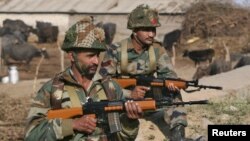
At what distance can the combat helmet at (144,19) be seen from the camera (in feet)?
24.7

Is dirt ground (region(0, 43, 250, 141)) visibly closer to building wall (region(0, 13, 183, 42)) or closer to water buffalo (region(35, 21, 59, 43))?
building wall (region(0, 13, 183, 42))

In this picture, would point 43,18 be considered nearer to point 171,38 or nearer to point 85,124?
point 171,38

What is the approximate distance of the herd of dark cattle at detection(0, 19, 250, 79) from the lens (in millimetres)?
20562

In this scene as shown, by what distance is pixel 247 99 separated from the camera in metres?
11.5

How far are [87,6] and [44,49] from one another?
457 inches

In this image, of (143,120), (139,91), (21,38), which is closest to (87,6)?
(21,38)

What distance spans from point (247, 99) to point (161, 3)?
26.6 m

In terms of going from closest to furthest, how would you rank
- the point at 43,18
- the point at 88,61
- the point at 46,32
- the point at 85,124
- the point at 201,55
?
1. the point at 85,124
2. the point at 88,61
3. the point at 201,55
4. the point at 46,32
5. the point at 43,18

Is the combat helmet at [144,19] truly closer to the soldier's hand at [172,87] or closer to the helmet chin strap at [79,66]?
the soldier's hand at [172,87]

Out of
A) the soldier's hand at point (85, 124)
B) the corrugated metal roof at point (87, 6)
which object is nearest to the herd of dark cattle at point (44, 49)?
the corrugated metal roof at point (87, 6)

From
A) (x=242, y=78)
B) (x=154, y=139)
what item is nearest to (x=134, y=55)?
(x=154, y=139)

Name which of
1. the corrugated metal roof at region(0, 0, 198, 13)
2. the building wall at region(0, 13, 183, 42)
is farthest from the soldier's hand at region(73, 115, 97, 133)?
the corrugated metal roof at region(0, 0, 198, 13)

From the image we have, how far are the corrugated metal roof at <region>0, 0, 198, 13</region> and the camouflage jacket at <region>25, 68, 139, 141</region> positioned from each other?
2945cm

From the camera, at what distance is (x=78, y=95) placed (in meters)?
4.32
